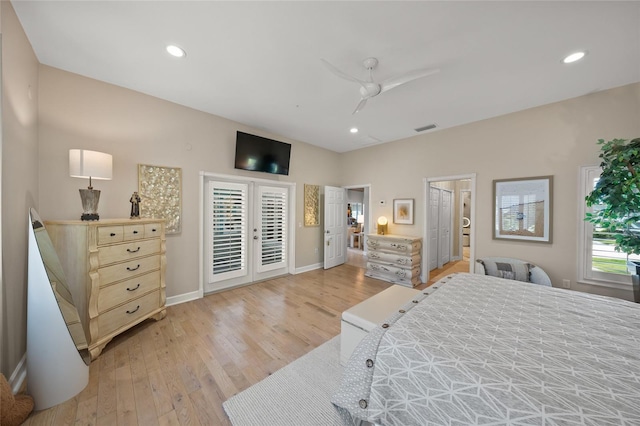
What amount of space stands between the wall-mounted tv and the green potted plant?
4.28 meters

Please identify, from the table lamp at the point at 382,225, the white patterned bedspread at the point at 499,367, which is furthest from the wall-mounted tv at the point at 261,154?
the white patterned bedspread at the point at 499,367

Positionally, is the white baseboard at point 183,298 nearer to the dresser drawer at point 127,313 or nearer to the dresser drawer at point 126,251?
the dresser drawer at point 127,313

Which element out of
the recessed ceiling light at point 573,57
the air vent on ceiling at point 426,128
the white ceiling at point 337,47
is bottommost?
the white ceiling at point 337,47

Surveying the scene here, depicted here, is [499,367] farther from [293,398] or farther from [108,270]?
[108,270]

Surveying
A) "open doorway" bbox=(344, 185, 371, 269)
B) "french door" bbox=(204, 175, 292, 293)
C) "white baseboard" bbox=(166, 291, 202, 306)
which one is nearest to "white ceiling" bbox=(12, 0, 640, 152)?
"french door" bbox=(204, 175, 292, 293)

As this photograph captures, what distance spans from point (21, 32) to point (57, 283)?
7.04 feet

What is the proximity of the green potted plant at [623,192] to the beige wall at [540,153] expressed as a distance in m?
0.54

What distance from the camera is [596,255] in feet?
9.31

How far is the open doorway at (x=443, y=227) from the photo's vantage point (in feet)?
14.3

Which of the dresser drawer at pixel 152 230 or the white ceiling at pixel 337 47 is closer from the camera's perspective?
the white ceiling at pixel 337 47

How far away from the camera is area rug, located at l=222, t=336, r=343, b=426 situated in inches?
Result: 58.4

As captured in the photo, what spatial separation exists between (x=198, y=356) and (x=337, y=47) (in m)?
3.24

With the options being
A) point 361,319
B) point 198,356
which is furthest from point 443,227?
point 198,356

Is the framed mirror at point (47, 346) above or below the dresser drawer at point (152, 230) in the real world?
below
